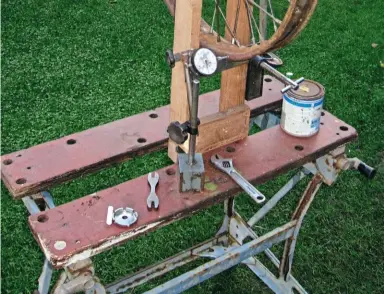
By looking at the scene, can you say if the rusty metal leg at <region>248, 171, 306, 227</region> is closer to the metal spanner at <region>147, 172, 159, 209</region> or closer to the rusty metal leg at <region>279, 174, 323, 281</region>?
the rusty metal leg at <region>279, 174, 323, 281</region>

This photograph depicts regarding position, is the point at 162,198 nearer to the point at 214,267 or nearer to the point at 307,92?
the point at 214,267

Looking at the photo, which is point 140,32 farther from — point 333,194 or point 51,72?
point 333,194

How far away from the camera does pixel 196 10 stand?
1670 mm

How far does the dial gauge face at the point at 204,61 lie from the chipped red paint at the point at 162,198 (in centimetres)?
38

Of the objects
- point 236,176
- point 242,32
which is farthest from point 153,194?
point 242,32

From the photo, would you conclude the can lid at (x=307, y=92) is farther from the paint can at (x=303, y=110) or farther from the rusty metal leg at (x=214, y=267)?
the rusty metal leg at (x=214, y=267)

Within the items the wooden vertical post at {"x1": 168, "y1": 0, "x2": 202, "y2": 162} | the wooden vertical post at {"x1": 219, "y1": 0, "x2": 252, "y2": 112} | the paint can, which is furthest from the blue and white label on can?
the wooden vertical post at {"x1": 168, "y1": 0, "x2": 202, "y2": 162}

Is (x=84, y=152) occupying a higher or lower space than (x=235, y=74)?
lower

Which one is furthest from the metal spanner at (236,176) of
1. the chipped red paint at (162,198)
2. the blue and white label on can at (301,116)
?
the blue and white label on can at (301,116)

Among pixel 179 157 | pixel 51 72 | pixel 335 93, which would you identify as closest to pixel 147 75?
pixel 51 72

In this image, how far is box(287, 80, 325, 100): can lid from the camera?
2.00 m

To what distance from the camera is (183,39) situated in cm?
174

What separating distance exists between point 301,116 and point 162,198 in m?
0.59

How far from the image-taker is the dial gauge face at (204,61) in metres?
1.62
